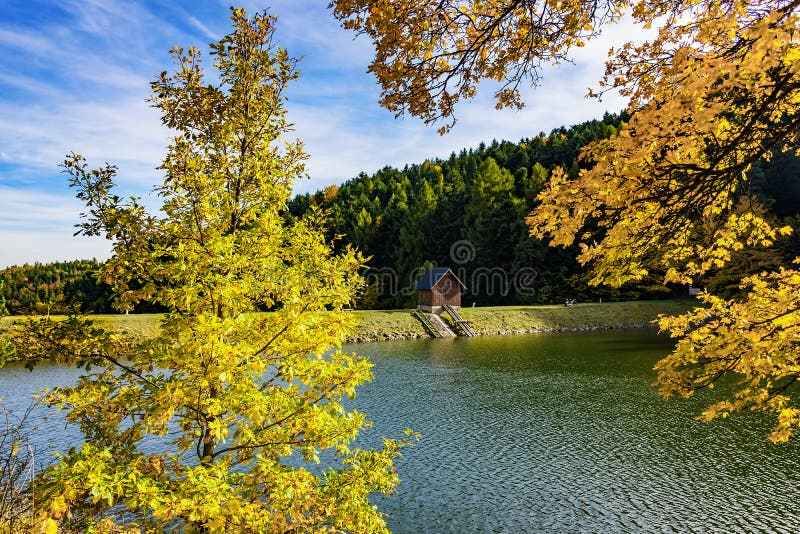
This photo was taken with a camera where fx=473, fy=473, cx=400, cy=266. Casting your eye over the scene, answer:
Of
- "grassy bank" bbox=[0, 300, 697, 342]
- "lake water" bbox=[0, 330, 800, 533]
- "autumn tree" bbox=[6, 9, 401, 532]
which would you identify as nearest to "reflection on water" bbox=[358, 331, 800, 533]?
"lake water" bbox=[0, 330, 800, 533]

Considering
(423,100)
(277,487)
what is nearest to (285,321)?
(277,487)

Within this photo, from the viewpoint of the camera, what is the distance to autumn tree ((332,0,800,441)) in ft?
11.2

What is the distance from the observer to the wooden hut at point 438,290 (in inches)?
1912

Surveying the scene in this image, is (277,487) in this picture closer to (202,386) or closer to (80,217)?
(202,386)

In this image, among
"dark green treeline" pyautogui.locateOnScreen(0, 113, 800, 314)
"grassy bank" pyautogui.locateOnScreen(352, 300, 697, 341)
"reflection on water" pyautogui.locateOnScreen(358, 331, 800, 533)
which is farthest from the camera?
"dark green treeline" pyautogui.locateOnScreen(0, 113, 800, 314)

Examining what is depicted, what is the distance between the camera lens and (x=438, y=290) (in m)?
48.9

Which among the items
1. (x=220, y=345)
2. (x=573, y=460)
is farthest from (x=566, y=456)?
(x=220, y=345)

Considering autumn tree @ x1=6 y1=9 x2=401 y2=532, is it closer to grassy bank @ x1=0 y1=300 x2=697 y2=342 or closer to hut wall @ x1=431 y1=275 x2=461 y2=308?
grassy bank @ x1=0 y1=300 x2=697 y2=342

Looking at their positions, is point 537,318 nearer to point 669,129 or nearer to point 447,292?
point 447,292

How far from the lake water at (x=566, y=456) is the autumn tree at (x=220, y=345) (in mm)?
5004

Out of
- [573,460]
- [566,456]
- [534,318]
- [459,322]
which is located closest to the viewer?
[573,460]

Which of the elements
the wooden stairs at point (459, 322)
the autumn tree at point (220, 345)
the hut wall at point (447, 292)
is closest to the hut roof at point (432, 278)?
the hut wall at point (447, 292)

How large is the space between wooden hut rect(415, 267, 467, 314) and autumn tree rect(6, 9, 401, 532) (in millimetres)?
42157

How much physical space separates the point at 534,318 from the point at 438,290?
32.9 feet
